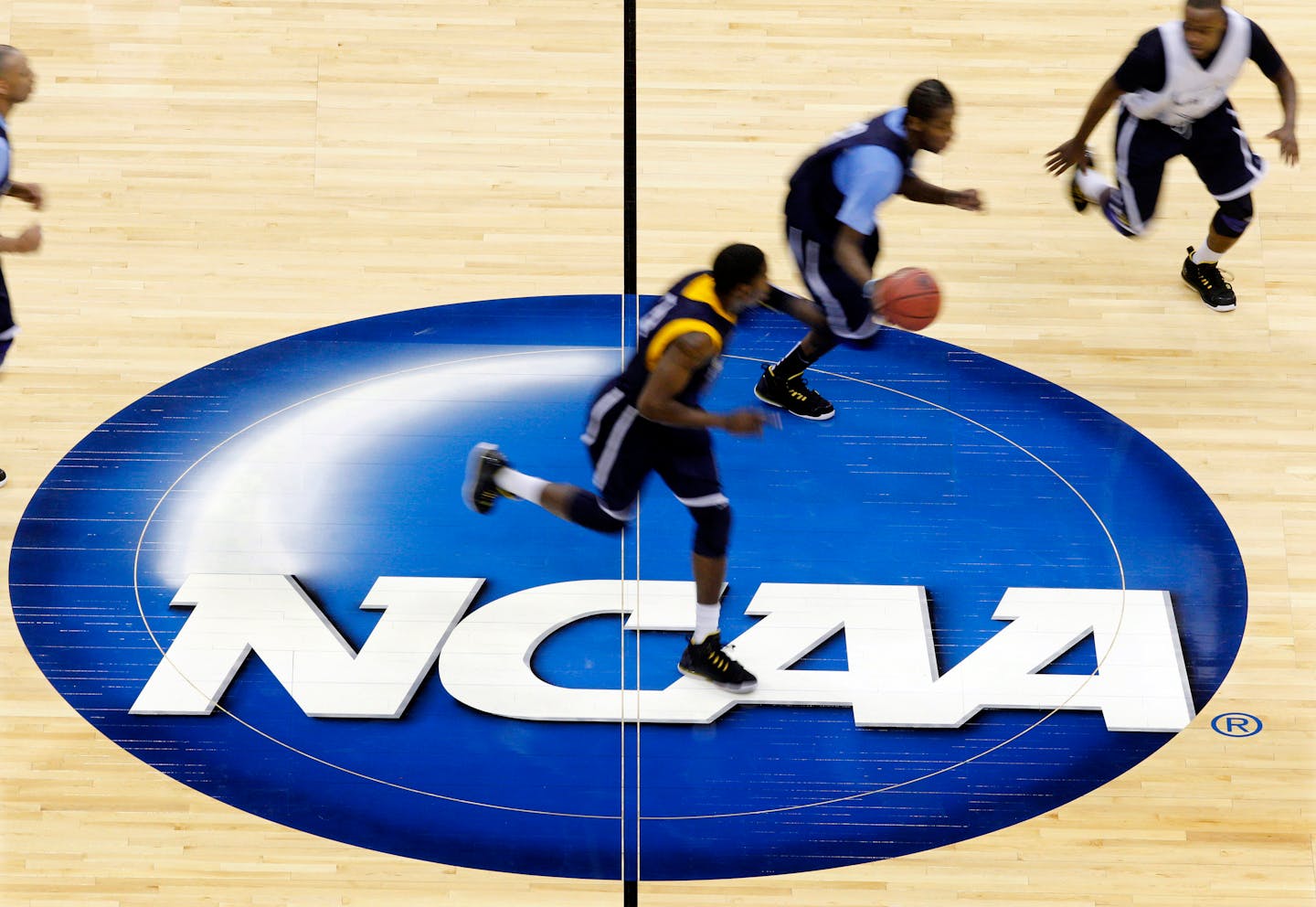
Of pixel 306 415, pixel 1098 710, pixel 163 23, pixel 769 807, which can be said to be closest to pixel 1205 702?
pixel 1098 710

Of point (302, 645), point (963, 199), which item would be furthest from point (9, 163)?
point (963, 199)

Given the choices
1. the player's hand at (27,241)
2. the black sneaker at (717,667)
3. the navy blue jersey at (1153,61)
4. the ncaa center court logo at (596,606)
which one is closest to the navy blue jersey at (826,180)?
the ncaa center court logo at (596,606)

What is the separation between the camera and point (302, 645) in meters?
5.76

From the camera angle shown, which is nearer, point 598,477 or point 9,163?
point 598,477

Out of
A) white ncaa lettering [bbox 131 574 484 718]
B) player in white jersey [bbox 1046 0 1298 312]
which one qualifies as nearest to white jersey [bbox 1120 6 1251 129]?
player in white jersey [bbox 1046 0 1298 312]

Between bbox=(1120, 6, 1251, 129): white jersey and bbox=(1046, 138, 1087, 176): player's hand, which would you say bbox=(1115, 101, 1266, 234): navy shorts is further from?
bbox=(1046, 138, 1087, 176): player's hand

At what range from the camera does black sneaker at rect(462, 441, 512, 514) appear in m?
5.82

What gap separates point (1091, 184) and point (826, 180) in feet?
5.46

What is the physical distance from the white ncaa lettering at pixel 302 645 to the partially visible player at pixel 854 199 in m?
1.76

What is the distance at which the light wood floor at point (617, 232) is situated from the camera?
5.41 metres

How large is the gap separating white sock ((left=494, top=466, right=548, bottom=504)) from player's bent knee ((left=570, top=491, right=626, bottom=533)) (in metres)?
0.15

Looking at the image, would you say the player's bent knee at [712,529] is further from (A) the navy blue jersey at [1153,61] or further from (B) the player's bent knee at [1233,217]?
→ (B) the player's bent knee at [1233,217]

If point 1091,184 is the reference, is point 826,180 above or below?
above

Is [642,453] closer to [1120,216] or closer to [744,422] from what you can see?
[744,422]
